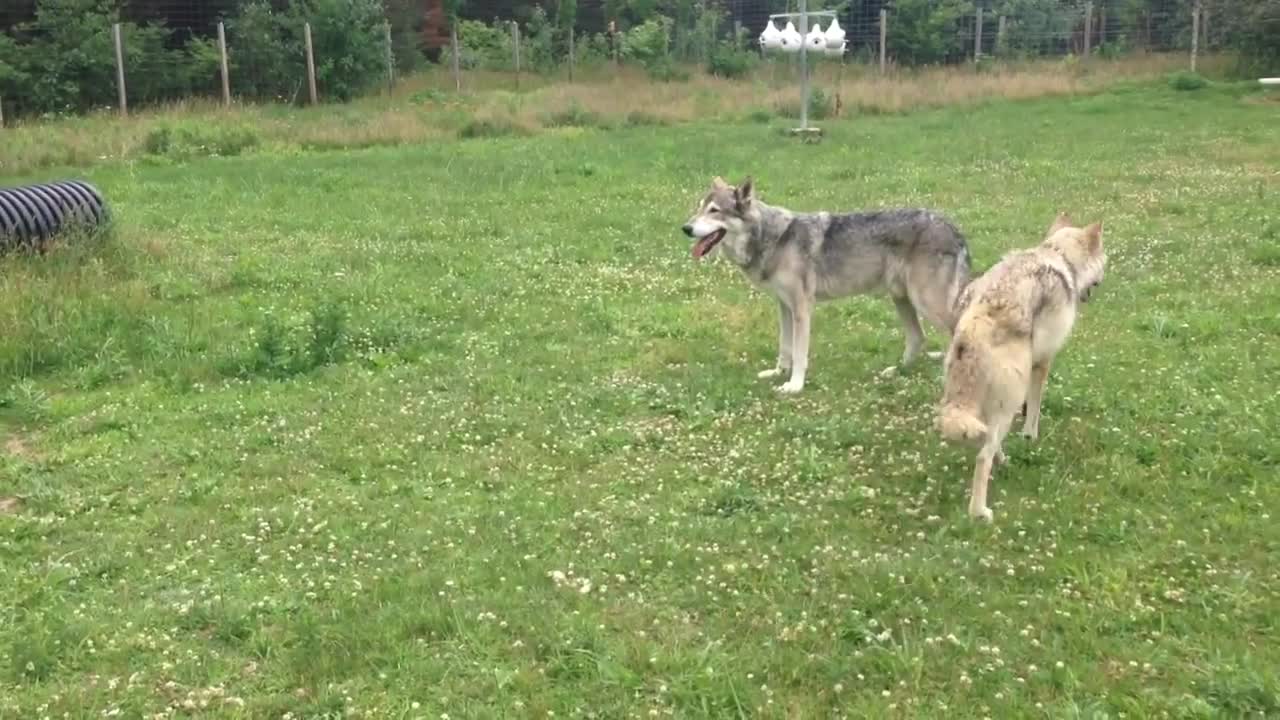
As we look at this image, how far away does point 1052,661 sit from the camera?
4.25 meters

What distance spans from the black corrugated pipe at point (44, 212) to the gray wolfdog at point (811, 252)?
688 cm

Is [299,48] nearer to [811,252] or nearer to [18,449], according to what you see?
[18,449]

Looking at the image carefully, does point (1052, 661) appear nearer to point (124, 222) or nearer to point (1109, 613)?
point (1109, 613)

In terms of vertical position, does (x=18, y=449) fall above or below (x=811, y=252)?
below

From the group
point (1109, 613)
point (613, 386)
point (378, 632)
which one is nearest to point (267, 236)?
point (613, 386)

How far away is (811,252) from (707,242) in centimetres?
77

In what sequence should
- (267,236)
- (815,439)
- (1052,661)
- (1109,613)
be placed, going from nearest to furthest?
(1052,661) < (1109,613) < (815,439) < (267,236)

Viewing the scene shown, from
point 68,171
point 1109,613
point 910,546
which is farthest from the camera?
point 68,171

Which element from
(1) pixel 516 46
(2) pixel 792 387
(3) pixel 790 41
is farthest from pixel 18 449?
A: (1) pixel 516 46

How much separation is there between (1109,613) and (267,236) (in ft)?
36.8

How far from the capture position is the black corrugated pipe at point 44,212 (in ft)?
35.2

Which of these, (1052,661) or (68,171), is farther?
(68,171)

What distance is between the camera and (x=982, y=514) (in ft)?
18.1

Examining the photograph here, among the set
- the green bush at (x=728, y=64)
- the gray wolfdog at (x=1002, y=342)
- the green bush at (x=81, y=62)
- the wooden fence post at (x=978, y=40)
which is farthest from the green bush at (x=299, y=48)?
the gray wolfdog at (x=1002, y=342)
